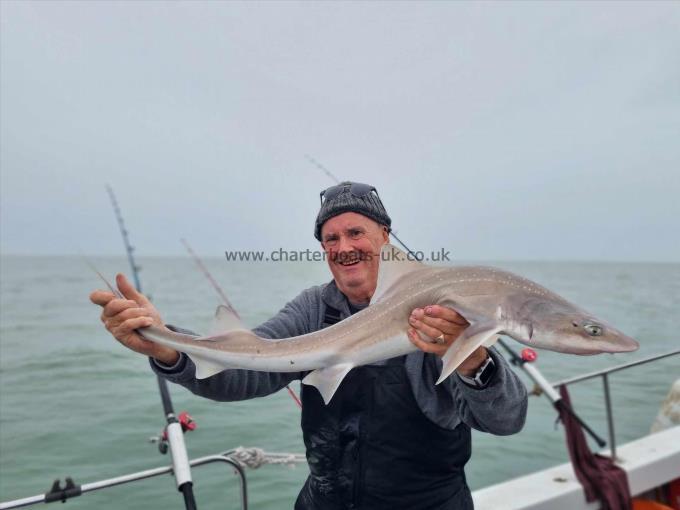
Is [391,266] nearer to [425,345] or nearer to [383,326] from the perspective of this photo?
[383,326]

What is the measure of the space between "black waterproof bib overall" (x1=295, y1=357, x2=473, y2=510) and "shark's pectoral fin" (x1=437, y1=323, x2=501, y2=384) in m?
0.67

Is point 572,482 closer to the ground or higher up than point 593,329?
closer to the ground

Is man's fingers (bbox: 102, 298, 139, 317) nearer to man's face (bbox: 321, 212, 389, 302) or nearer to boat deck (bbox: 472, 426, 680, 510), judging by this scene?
man's face (bbox: 321, 212, 389, 302)

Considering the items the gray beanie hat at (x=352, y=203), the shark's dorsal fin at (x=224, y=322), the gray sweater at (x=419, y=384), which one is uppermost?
the gray beanie hat at (x=352, y=203)

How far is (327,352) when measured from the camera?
229 centimetres

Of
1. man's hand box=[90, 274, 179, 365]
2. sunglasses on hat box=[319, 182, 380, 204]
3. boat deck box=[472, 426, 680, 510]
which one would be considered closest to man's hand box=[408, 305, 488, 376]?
sunglasses on hat box=[319, 182, 380, 204]

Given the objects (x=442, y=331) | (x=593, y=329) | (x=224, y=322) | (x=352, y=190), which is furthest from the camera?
(x=352, y=190)

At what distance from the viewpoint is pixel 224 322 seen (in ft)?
7.90

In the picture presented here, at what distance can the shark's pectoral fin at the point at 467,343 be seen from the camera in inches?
72.1

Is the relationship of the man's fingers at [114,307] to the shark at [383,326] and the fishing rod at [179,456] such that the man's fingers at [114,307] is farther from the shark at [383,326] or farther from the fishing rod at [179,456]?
the fishing rod at [179,456]

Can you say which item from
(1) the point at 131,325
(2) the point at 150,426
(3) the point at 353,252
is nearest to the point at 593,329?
(3) the point at 353,252

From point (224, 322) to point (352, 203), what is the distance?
1032 mm

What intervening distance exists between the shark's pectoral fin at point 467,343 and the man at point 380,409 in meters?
0.18

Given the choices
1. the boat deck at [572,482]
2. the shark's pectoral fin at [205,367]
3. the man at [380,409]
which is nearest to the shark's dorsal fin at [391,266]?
the man at [380,409]
